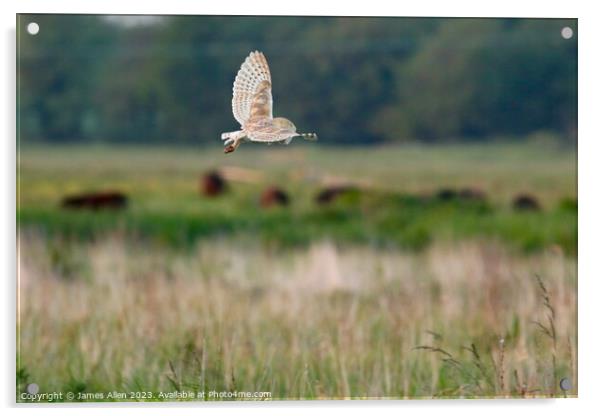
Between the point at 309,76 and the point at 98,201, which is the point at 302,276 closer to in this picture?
the point at 309,76

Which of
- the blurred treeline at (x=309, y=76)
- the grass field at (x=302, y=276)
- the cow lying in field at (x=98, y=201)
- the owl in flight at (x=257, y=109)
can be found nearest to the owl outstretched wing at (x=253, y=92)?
the owl in flight at (x=257, y=109)

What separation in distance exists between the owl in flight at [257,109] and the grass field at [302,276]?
0.92m

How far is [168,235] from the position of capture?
6.55 m

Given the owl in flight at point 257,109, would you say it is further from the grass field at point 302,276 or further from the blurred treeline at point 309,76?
the grass field at point 302,276

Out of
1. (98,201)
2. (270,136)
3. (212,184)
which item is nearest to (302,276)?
(212,184)

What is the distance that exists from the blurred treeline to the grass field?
149 mm

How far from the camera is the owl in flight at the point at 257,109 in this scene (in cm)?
489

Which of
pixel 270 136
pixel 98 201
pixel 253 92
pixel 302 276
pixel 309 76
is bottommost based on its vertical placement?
pixel 302 276

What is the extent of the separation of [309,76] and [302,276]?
2.93ft

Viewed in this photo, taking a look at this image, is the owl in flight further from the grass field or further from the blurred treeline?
the grass field

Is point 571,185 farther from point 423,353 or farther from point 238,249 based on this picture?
point 238,249

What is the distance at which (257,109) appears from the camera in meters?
4.89

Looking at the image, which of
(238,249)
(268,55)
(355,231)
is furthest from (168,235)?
(268,55)

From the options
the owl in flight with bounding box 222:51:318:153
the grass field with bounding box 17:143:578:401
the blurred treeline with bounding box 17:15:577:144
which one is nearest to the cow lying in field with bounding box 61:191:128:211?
the grass field with bounding box 17:143:578:401
